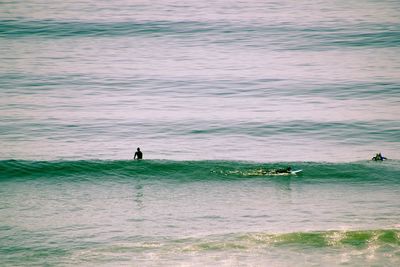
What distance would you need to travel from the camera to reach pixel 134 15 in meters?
68.5

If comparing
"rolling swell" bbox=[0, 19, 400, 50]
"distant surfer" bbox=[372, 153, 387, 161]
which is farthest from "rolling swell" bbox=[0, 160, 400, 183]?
"rolling swell" bbox=[0, 19, 400, 50]

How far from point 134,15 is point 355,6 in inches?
816

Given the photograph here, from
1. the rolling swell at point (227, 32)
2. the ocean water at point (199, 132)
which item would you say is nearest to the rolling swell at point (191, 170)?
the ocean water at point (199, 132)

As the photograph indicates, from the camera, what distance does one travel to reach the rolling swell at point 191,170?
1410 inches

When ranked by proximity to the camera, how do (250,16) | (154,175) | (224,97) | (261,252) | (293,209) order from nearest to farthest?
(261,252) → (293,209) → (154,175) → (224,97) → (250,16)

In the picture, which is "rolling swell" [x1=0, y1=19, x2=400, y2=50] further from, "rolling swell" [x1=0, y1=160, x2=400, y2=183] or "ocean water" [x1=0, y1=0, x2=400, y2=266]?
"rolling swell" [x1=0, y1=160, x2=400, y2=183]

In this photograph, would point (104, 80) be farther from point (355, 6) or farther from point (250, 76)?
point (355, 6)

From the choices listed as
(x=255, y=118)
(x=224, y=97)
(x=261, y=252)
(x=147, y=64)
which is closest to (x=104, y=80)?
(x=147, y=64)

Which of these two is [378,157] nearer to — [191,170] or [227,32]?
[191,170]

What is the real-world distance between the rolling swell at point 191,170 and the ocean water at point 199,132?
105mm

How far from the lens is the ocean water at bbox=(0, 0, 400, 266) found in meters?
28.0

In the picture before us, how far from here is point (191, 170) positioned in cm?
3675

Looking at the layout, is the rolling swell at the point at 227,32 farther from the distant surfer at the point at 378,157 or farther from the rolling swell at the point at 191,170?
the rolling swell at the point at 191,170

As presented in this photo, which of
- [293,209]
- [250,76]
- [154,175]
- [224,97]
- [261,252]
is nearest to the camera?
[261,252]
